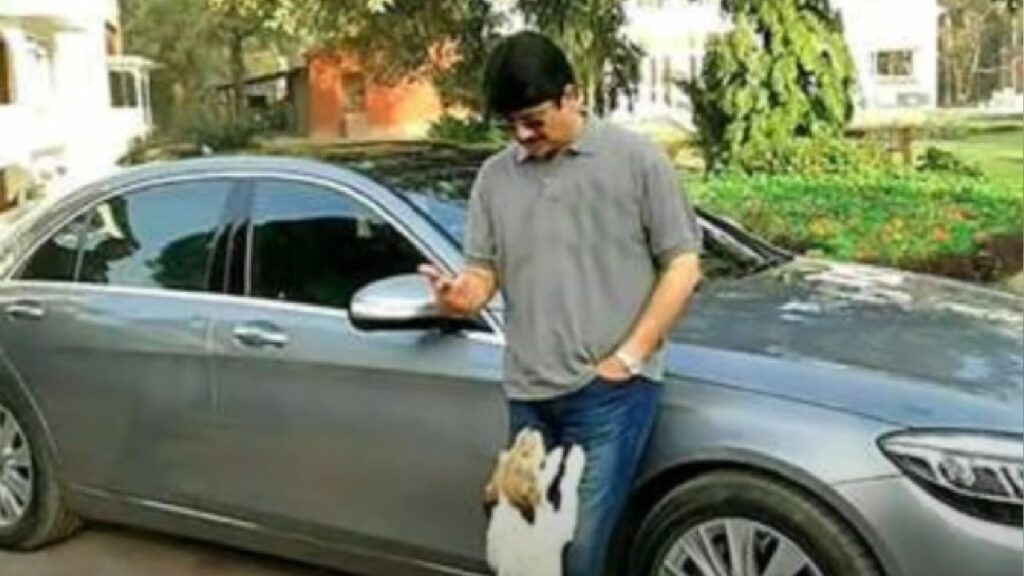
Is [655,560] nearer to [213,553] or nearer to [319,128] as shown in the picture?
[213,553]

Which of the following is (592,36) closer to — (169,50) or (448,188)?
(448,188)

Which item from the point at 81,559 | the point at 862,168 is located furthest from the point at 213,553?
the point at 862,168

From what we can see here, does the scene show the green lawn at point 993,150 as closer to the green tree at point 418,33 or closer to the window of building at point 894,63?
the green tree at point 418,33

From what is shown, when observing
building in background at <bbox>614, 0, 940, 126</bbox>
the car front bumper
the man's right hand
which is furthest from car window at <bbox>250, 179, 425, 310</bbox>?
building in background at <bbox>614, 0, 940, 126</bbox>

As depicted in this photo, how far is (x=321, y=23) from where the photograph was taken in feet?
49.0

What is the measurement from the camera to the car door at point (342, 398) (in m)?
3.90

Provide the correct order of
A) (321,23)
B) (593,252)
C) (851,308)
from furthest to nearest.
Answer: (321,23), (851,308), (593,252)

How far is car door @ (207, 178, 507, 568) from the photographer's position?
390 centimetres

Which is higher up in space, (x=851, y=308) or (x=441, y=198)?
(x=441, y=198)

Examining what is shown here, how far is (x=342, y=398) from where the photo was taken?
163 inches

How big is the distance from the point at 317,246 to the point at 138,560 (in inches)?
57.4

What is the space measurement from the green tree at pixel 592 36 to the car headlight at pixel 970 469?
9376mm

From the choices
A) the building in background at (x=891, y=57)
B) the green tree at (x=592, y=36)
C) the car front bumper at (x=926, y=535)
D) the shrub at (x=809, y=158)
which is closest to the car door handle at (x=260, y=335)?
the car front bumper at (x=926, y=535)

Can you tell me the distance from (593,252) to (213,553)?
2.43 m
